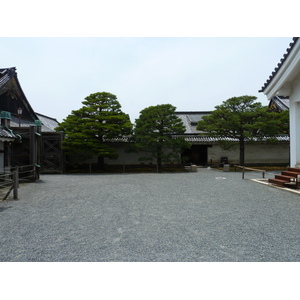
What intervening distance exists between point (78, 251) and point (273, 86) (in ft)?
27.9

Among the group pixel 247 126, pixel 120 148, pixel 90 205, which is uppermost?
pixel 247 126

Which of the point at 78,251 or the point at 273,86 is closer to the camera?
the point at 78,251

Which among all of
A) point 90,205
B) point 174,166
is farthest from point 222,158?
point 90,205

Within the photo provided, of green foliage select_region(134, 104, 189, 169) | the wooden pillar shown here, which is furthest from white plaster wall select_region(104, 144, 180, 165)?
the wooden pillar

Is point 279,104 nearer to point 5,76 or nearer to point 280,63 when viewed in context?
point 280,63

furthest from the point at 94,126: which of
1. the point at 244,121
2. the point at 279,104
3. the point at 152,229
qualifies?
the point at 279,104

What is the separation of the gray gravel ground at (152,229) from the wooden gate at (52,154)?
28.8ft

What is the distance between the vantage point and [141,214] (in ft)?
15.6

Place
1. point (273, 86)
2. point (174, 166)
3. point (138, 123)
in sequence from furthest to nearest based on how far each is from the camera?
point (174, 166)
point (138, 123)
point (273, 86)

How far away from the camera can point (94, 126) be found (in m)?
14.6

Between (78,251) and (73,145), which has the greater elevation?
(73,145)

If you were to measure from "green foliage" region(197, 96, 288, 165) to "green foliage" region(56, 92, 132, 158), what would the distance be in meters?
6.63

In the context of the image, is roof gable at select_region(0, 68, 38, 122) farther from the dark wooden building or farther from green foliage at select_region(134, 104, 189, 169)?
green foliage at select_region(134, 104, 189, 169)

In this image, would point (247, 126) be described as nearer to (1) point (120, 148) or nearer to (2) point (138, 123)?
(2) point (138, 123)
